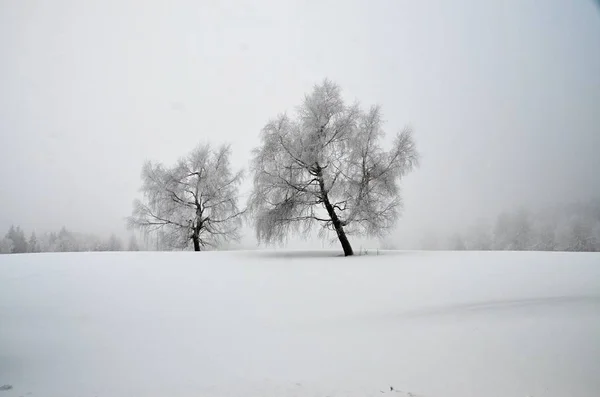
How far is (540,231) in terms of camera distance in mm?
35469

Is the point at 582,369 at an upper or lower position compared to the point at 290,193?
lower

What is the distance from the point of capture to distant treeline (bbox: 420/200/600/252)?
99.2ft

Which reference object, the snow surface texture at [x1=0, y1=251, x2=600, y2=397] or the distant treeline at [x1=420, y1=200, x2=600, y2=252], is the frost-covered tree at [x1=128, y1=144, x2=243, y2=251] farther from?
the distant treeline at [x1=420, y1=200, x2=600, y2=252]

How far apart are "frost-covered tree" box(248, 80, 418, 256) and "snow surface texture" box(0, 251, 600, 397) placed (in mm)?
4826

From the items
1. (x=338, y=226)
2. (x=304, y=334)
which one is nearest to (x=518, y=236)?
(x=338, y=226)

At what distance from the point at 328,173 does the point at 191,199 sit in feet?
35.8

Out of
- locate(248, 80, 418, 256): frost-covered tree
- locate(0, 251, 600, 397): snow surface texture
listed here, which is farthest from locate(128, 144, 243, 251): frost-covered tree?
locate(0, 251, 600, 397): snow surface texture

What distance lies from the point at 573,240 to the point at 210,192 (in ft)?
116

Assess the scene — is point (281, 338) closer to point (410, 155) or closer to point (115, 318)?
point (115, 318)

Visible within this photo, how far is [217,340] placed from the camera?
4203 millimetres

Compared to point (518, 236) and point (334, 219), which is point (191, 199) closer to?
point (334, 219)

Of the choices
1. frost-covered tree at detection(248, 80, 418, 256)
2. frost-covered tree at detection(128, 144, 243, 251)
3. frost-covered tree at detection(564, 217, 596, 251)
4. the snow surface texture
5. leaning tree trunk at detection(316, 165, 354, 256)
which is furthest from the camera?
frost-covered tree at detection(564, 217, 596, 251)

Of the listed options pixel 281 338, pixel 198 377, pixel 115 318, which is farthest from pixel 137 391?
pixel 115 318

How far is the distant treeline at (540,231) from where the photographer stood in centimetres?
3024
